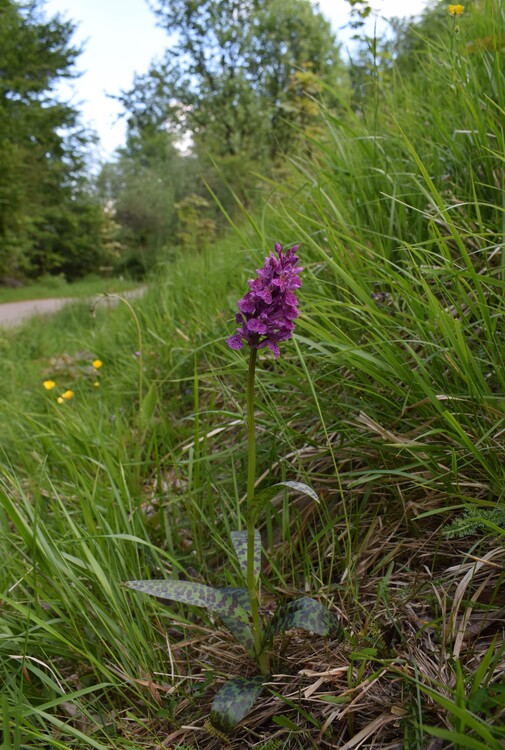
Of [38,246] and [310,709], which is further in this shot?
[38,246]

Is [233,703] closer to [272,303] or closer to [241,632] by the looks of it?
[241,632]

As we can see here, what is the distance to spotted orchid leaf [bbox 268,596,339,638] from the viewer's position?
0.94m

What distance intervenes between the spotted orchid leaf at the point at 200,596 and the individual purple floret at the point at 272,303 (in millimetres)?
473

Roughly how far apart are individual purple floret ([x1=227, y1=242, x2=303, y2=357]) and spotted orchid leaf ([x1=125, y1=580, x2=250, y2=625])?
473mm

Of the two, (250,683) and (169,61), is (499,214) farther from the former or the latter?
(169,61)

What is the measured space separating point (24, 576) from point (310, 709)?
0.63 meters

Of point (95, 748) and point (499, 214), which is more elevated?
point (499, 214)

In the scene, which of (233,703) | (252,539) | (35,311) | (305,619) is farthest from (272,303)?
(35,311)

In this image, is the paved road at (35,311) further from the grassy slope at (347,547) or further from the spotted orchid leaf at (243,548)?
the spotted orchid leaf at (243,548)

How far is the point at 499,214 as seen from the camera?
4.97 feet

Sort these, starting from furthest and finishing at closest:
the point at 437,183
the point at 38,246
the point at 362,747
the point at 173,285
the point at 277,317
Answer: the point at 38,246, the point at 173,285, the point at 437,183, the point at 277,317, the point at 362,747

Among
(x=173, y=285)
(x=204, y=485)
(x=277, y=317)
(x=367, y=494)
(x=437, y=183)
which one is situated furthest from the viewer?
(x=173, y=285)

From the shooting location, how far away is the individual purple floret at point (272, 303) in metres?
0.91

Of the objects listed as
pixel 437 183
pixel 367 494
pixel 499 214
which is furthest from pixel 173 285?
pixel 367 494
